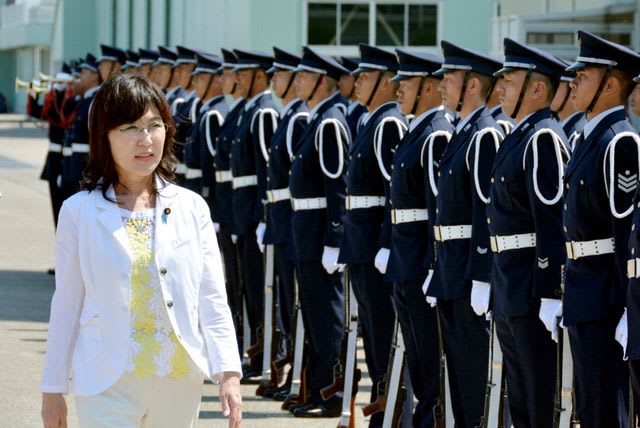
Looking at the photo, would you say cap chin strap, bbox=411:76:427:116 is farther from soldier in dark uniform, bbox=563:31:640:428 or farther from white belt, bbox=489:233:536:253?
soldier in dark uniform, bbox=563:31:640:428

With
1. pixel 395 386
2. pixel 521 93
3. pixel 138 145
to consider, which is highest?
pixel 521 93

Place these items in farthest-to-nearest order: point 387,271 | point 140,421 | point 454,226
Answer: point 387,271, point 454,226, point 140,421

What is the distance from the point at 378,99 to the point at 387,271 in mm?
1182

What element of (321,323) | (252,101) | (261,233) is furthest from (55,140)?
(321,323)

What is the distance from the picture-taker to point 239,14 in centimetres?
2447

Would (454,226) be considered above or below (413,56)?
below

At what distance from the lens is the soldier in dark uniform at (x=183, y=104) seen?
12102mm

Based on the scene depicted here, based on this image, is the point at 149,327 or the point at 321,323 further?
the point at 321,323

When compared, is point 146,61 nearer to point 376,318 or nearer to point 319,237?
point 319,237

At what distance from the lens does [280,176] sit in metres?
9.32

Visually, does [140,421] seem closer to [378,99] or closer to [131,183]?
[131,183]

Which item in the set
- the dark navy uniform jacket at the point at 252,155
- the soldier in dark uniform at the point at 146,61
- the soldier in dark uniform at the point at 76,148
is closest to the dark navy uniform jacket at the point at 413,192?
the dark navy uniform jacket at the point at 252,155

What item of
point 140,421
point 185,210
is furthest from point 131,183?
point 140,421

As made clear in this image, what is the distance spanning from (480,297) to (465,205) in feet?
1.45
